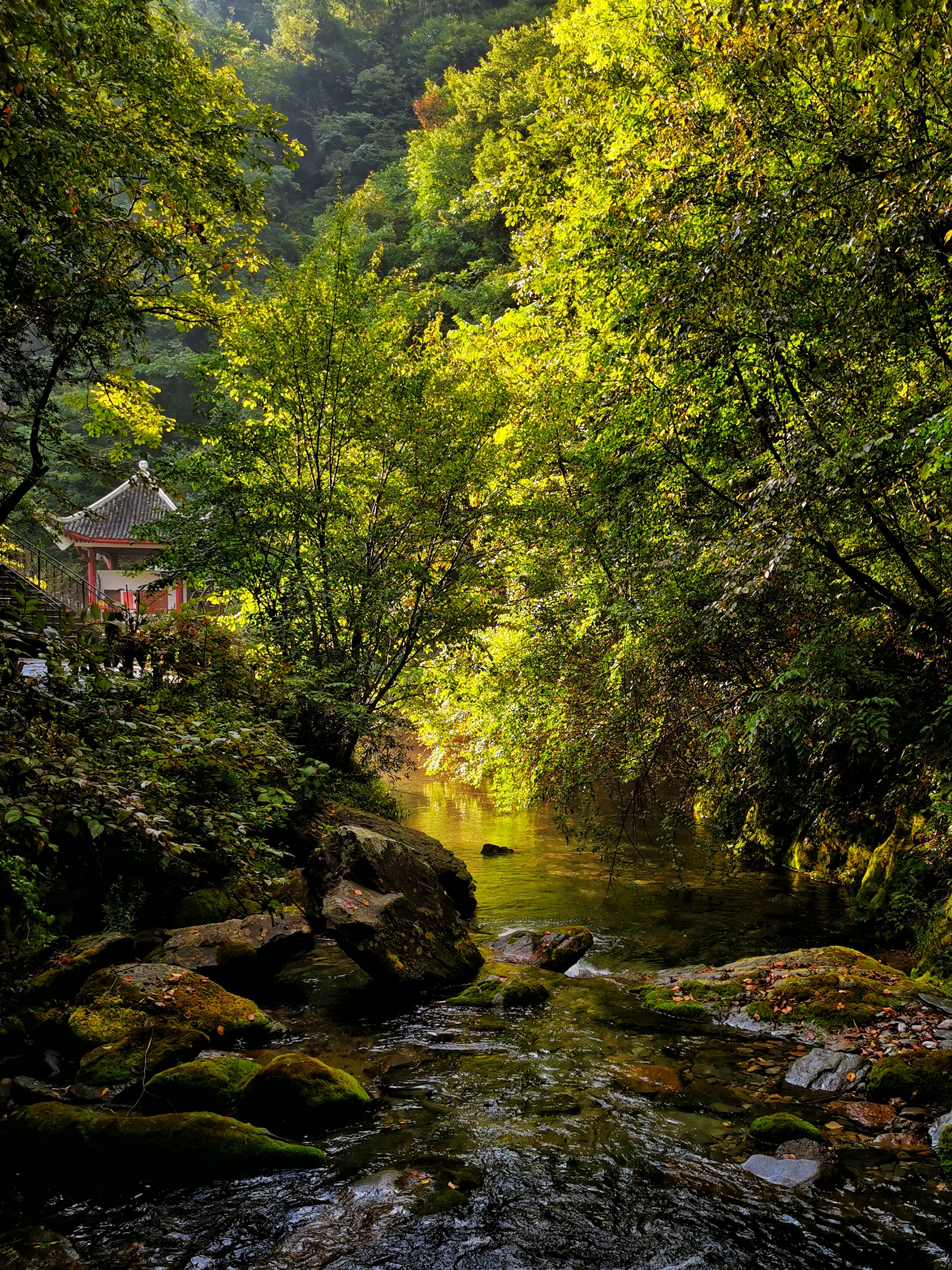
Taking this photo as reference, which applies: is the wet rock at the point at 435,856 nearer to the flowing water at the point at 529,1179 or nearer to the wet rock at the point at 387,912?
the wet rock at the point at 387,912

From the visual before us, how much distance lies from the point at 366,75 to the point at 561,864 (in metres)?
59.5

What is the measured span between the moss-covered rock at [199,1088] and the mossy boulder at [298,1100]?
10 centimetres

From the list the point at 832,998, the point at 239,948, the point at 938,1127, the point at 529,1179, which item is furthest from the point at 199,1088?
the point at 832,998

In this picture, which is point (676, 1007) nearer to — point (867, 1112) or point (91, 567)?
point (867, 1112)

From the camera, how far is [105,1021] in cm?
566

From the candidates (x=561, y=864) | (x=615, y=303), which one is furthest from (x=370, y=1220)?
(x=561, y=864)

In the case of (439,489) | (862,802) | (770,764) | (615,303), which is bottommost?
(862,802)

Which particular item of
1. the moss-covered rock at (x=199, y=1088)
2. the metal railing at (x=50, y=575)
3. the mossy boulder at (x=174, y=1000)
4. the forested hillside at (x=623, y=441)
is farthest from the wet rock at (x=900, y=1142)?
the metal railing at (x=50, y=575)

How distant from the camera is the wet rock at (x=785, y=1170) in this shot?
14.9 ft

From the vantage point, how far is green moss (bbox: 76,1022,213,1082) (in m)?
5.20

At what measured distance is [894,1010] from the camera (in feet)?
22.3

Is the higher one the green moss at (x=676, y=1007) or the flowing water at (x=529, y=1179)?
the flowing water at (x=529, y=1179)

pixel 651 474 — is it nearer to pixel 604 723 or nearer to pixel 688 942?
pixel 604 723

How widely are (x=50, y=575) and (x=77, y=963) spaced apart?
21.3 metres
